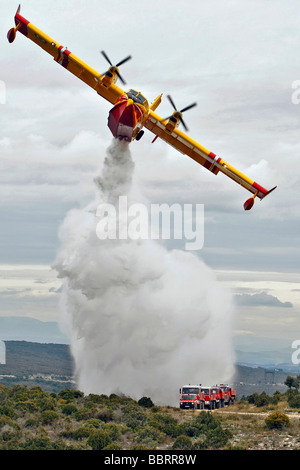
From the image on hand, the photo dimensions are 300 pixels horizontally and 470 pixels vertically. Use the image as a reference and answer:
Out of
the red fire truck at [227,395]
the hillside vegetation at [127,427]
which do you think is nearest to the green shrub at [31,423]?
the hillside vegetation at [127,427]

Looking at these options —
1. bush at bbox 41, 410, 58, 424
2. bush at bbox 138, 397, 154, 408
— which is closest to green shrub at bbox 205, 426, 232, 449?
bush at bbox 41, 410, 58, 424

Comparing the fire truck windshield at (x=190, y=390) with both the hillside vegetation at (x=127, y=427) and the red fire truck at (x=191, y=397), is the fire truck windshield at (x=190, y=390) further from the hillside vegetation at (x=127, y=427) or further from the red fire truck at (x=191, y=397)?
the hillside vegetation at (x=127, y=427)

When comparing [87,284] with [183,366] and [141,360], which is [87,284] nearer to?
[141,360]

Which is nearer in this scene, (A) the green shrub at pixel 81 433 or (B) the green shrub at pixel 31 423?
(A) the green shrub at pixel 81 433

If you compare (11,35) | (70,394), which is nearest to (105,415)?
(70,394)

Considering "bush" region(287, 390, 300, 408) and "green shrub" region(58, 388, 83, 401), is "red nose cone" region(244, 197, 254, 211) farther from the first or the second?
"green shrub" region(58, 388, 83, 401)

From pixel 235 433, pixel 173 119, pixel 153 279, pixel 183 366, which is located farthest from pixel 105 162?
pixel 235 433
